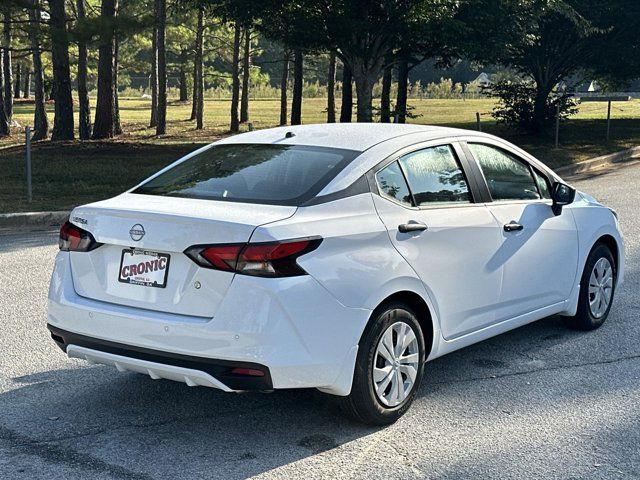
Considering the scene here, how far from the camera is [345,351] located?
15.3ft

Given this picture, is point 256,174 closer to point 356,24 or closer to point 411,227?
point 411,227

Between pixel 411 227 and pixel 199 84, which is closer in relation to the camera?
pixel 411 227

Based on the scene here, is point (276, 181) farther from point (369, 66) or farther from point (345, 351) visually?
point (369, 66)

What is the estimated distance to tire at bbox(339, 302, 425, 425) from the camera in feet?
15.7

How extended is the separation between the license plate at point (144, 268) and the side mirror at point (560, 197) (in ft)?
10.1

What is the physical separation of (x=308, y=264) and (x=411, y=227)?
86 centimetres

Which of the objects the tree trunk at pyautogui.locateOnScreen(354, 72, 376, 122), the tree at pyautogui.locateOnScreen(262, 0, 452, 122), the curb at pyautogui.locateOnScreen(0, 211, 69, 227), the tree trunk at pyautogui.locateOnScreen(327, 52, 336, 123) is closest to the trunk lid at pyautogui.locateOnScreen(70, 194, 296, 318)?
the curb at pyautogui.locateOnScreen(0, 211, 69, 227)

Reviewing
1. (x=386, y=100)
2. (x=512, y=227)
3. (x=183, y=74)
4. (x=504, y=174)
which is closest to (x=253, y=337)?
(x=512, y=227)

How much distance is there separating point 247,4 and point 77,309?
18274 mm

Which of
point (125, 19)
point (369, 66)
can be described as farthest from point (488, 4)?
point (125, 19)

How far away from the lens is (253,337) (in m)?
4.41

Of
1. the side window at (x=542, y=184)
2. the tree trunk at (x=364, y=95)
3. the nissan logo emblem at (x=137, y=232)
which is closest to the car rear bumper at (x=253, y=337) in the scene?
the nissan logo emblem at (x=137, y=232)

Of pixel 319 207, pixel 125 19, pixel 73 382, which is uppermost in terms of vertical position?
pixel 125 19

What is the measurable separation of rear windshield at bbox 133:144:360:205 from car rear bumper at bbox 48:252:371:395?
2.10ft
